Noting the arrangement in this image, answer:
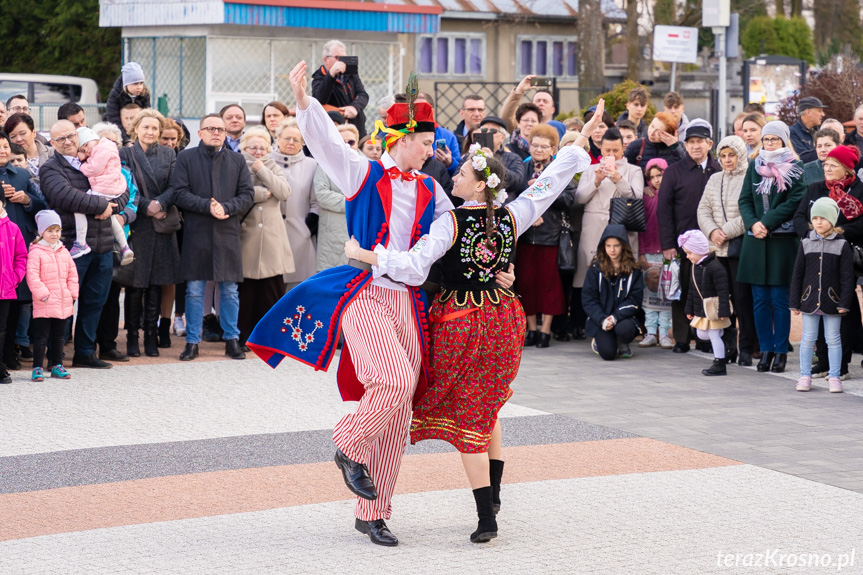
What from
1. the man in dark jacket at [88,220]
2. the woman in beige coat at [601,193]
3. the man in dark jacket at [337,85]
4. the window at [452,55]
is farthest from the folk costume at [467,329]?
the window at [452,55]

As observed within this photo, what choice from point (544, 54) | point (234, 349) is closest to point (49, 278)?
point (234, 349)

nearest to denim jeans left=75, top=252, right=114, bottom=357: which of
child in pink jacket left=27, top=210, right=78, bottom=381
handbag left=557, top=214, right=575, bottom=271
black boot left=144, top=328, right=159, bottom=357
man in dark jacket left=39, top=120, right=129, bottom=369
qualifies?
man in dark jacket left=39, top=120, right=129, bottom=369

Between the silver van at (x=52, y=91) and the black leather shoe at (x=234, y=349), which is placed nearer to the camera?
the black leather shoe at (x=234, y=349)

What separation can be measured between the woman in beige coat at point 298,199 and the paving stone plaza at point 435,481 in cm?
179

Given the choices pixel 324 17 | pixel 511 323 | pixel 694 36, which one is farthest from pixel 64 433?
pixel 694 36

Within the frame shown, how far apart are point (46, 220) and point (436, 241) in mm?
4756

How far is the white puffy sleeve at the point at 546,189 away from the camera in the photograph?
19.2 feet

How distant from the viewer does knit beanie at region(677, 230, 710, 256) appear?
10.5 meters

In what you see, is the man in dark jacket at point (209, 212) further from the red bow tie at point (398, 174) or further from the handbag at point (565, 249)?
the red bow tie at point (398, 174)

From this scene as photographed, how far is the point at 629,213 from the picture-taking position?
36.7ft

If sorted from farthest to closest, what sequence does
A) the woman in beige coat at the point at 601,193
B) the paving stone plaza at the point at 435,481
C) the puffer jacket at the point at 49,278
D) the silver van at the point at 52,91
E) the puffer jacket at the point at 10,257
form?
the silver van at the point at 52,91, the woman in beige coat at the point at 601,193, the puffer jacket at the point at 49,278, the puffer jacket at the point at 10,257, the paving stone plaza at the point at 435,481

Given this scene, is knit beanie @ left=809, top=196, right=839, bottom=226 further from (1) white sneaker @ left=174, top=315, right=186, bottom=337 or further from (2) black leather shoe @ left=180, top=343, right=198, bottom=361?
(1) white sneaker @ left=174, top=315, right=186, bottom=337

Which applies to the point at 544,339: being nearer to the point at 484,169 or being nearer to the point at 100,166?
the point at 100,166

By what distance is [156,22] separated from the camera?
23.0 metres
